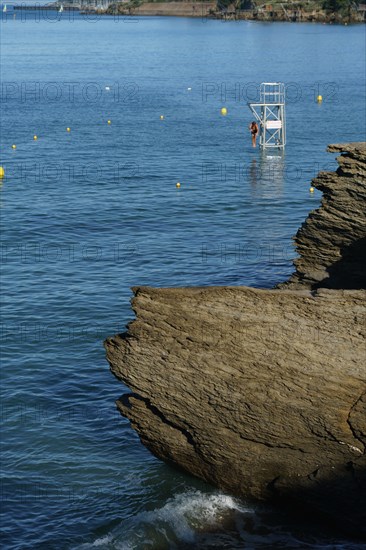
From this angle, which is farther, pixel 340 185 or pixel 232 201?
pixel 232 201

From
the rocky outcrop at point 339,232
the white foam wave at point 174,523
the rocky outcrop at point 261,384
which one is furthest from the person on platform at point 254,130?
the rocky outcrop at point 261,384

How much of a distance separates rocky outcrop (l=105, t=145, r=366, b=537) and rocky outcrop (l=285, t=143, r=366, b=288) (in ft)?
34.2

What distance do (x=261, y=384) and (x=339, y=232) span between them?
12.5 metres

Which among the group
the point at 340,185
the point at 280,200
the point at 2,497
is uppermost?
the point at 340,185

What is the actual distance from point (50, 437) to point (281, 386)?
37.7 ft

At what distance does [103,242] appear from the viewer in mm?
55188

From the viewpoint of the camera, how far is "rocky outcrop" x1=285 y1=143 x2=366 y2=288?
32938mm

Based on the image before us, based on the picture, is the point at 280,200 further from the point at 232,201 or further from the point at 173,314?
the point at 173,314

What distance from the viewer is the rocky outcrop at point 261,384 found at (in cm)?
2266

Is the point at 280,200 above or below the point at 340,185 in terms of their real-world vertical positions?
below

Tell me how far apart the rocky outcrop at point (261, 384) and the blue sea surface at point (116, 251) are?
1347mm

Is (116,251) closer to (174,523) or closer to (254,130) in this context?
(174,523)

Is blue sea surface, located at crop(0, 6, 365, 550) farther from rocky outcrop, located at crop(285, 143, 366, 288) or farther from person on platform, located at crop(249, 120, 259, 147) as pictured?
rocky outcrop, located at crop(285, 143, 366, 288)

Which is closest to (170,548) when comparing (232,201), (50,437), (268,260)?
(50,437)
